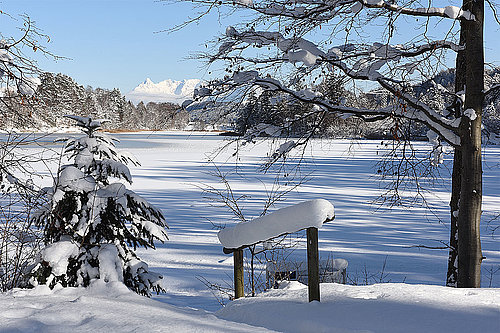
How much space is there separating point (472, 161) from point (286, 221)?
7.90 ft

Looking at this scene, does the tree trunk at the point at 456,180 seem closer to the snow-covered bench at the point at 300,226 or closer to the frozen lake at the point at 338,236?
the frozen lake at the point at 338,236

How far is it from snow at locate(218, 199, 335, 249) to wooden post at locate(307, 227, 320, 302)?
103 mm

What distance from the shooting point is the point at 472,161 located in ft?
15.4

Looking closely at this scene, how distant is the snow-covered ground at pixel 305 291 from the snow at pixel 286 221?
0.54m

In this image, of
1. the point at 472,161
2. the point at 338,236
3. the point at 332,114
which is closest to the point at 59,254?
the point at 332,114

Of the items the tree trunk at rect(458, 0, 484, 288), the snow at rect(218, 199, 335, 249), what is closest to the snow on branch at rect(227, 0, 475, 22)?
the tree trunk at rect(458, 0, 484, 288)

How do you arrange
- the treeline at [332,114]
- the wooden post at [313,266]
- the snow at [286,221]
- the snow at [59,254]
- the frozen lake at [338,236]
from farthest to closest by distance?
the frozen lake at [338,236] < the treeline at [332,114] < the snow at [59,254] < the wooden post at [313,266] < the snow at [286,221]

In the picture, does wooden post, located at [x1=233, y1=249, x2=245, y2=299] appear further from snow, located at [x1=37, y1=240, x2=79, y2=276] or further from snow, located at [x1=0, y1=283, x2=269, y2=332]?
snow, located at [x1=37, y1=240, x2=79, y2=276]

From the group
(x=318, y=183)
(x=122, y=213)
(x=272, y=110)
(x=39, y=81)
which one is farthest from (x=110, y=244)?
(x=318, y=183)

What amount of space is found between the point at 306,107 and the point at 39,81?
118 inches

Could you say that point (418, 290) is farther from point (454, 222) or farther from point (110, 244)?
point (110, 244)

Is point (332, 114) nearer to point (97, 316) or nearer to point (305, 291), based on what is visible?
point (305, 291)

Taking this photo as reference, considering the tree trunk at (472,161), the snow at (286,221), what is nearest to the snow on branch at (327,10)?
the tree trunk at (472,161)

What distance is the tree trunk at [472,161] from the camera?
15.4 ft
